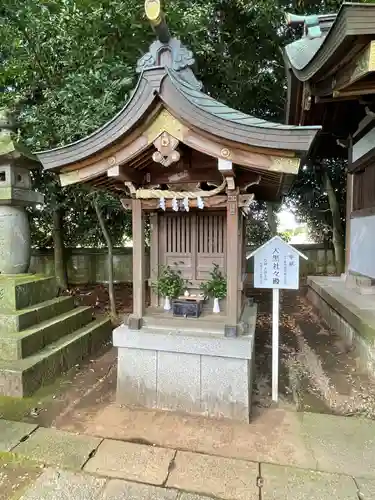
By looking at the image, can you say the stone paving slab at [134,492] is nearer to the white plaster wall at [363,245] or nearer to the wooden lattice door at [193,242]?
the wooden lattice door at [193,242]

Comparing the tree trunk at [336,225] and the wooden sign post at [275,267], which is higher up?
the tree trunk at [336,225]

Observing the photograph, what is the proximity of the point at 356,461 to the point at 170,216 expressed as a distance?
312 centimetres

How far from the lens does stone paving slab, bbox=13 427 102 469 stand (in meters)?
2.65

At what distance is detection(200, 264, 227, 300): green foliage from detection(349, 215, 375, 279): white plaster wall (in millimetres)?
3565

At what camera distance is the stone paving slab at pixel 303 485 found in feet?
7.50

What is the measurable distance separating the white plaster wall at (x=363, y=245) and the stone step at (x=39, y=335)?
17.0ft

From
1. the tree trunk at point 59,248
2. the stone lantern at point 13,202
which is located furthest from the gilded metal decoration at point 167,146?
Answer: the tree trunk at point 59,248

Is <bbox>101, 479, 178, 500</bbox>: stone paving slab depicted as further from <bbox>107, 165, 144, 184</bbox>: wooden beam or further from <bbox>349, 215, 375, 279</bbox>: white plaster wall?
<bbox>349, 215, 375, 279</bbox>: white plaster wall

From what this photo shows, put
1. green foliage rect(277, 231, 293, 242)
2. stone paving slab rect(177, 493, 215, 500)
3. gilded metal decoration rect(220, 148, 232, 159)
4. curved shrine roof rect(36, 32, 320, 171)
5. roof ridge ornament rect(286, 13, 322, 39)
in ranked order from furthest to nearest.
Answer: green foliage rect(277, 231, 293, 242)
roof ridge ornament rect(286, 13, 322, 39)
gilded metal decoration rect(220, 148, 232, 159)
curved shrine roof rect(36, 32, 320, 171)
stone paving slab rect(177, 493, 215, 500)

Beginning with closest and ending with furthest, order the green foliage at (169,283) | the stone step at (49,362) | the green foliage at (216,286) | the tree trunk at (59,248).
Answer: the stone step at (49,362) → the green foliage at (216,286) → the green foliage at (169,283) → the tree trunk at (59,248)

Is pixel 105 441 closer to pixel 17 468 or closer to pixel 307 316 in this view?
pixel 17 468

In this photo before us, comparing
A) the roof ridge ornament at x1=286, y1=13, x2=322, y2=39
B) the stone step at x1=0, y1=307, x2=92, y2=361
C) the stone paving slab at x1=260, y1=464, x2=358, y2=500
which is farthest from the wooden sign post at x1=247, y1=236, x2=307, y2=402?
the roof ridge ornament at x1=286, y1=13, x2=322, y2=39

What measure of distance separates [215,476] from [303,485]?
24.9 inches

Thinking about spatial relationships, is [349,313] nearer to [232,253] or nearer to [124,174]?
[232,253]
